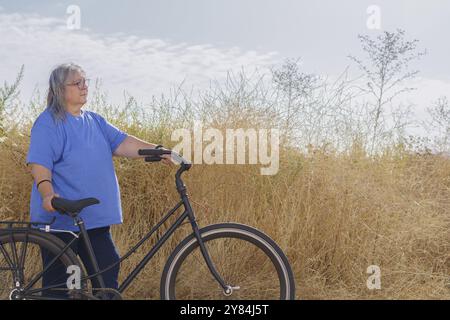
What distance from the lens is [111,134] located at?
3.54 meters

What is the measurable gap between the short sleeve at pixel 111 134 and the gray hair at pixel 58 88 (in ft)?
0.91

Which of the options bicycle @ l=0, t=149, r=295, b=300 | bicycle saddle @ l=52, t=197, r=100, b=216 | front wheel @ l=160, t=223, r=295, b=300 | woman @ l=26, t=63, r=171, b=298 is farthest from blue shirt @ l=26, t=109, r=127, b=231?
front wheel @ l=160, t=223, r=295, b=300

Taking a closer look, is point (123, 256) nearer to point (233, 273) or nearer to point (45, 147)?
point (45, 147)

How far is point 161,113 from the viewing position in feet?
17.8

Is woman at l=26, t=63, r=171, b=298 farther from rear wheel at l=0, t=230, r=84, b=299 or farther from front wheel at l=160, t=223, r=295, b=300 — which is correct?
front wheel at l=160, t=223, r=295, b=300

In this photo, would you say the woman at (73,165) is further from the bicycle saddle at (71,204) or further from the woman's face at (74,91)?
the bicycle saddle at (71,204)

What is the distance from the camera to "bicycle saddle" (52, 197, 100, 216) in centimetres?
303

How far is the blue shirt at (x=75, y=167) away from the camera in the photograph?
3.22 metres

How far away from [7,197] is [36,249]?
663 mm

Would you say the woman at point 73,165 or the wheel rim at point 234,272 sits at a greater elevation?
the woman at point 73,165

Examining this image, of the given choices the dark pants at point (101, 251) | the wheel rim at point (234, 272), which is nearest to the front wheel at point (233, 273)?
the wheel rim at point (234, 272)

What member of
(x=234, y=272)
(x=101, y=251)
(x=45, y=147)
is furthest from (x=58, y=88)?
(x=234, y=272)
